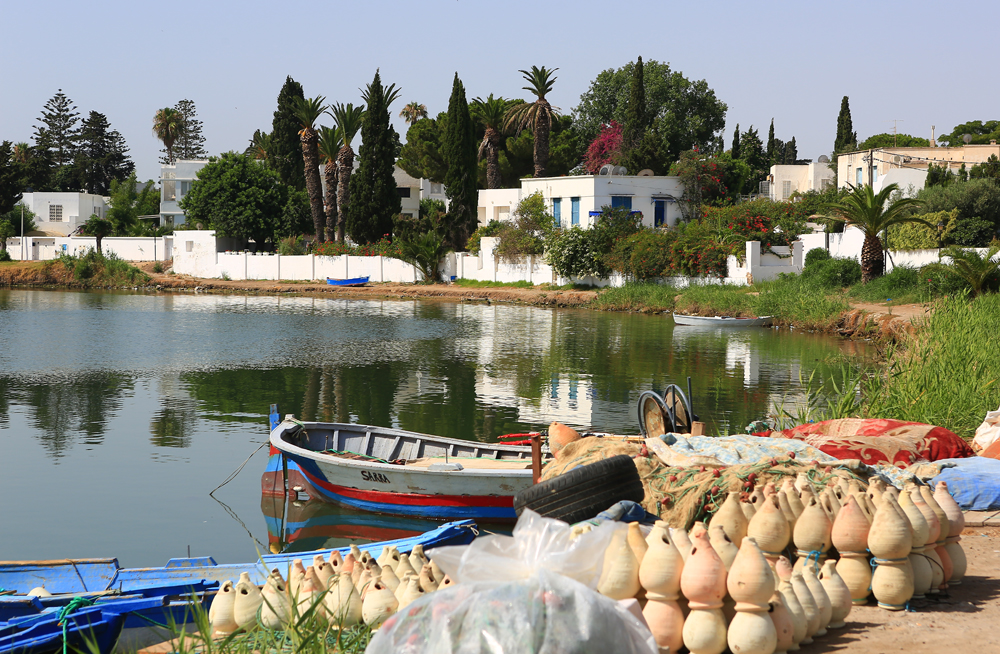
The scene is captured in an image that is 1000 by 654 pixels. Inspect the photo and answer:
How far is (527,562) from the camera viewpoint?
3617mm

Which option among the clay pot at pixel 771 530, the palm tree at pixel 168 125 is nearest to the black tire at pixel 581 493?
the clay pot at pixel 771 530

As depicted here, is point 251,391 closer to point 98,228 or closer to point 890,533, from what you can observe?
point 890,533

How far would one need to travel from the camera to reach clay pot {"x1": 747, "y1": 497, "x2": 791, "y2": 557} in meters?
5.49

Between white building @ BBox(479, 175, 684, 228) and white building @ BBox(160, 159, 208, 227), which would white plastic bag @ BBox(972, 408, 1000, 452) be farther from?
white building @ BBox(160, 159, 208, 227)

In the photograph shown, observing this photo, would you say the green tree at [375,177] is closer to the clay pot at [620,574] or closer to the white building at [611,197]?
the white building at [611,197]

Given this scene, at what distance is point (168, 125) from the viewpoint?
9406 cm

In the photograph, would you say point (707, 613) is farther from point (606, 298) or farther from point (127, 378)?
point (606, 298)

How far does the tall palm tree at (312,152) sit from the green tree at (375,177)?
4042mm

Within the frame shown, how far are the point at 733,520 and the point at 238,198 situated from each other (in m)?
61.0

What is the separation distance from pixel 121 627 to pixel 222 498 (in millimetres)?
7154

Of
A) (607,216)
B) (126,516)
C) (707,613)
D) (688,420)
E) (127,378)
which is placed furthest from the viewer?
(607,216)

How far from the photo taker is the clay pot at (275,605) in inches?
195

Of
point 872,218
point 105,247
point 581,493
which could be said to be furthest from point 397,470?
point 105,247

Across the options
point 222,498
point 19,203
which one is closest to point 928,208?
point 222,498
